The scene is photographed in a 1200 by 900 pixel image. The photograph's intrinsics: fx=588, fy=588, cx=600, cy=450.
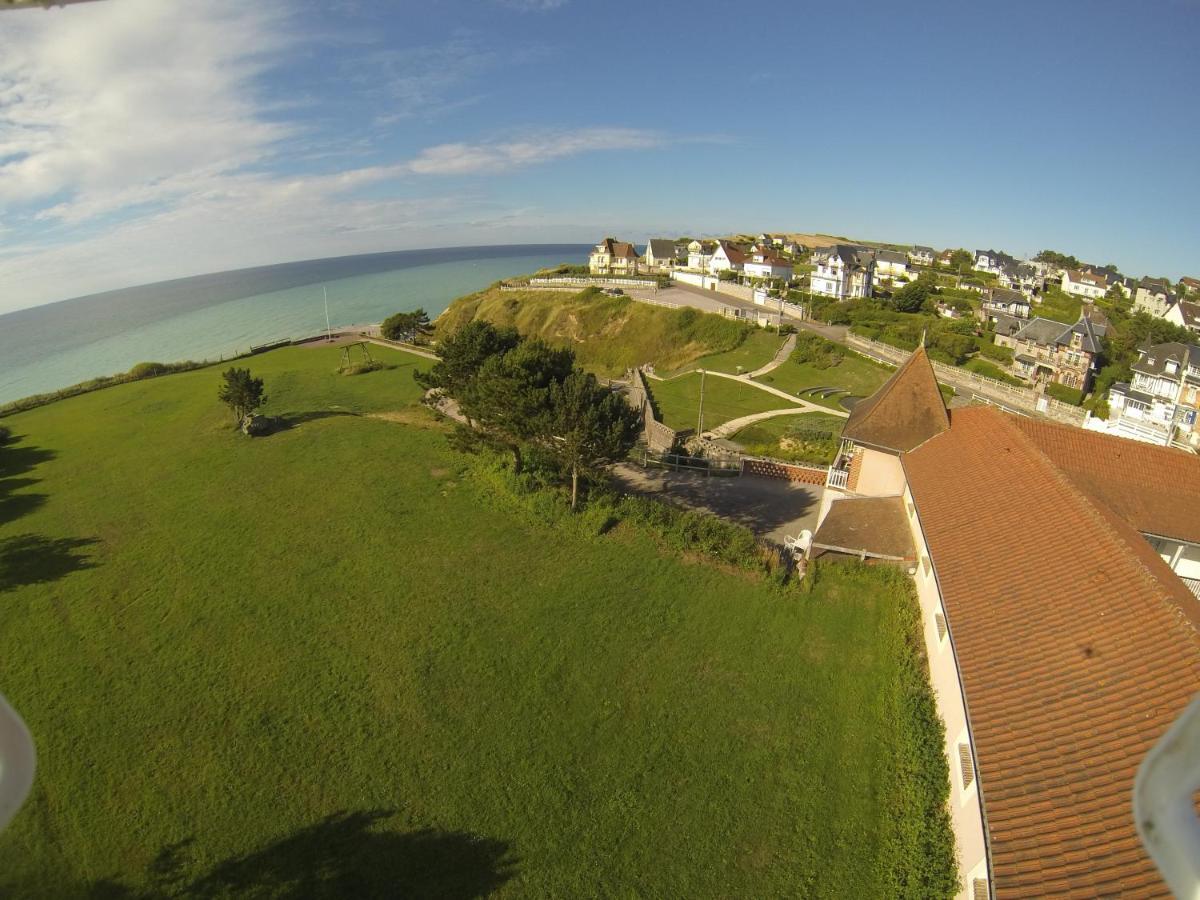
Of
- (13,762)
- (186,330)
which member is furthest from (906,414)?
(186,330)

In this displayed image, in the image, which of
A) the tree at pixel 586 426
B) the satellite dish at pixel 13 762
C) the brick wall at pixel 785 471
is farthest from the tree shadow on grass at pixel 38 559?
the brick wall at pixel 785 471

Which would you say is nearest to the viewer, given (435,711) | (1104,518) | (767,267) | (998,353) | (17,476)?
(1104,518)

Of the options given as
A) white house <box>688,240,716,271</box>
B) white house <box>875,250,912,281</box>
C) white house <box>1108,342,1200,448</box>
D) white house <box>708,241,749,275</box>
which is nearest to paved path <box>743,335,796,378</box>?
white house <box>1108,342,1200,448</box>

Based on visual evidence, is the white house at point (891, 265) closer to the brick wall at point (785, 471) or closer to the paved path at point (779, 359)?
the paved path at point (779, 359)

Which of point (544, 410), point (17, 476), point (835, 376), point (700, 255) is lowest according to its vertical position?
point (17, 476)

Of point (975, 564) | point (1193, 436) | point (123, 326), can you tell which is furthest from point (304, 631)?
point (123, 326)

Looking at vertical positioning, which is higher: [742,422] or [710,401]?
[710,401]

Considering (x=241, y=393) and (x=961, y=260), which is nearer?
(x=241, y=393)

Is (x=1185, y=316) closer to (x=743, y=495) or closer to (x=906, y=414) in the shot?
(x=906, y=414)
